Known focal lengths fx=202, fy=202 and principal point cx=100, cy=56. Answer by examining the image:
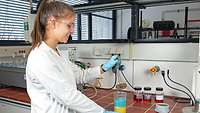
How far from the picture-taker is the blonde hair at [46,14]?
3.43ft

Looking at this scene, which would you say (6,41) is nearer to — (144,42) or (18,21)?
(18,21)

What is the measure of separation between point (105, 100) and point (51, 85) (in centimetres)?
65

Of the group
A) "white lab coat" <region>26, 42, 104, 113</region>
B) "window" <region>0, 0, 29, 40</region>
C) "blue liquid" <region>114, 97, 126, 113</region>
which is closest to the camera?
"white lab coat" <region>26, 42, 104, 113</region>

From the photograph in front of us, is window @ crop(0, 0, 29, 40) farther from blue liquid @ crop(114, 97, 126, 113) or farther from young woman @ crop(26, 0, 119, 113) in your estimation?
blue liquid @ crop(114, 97, 126, 113)

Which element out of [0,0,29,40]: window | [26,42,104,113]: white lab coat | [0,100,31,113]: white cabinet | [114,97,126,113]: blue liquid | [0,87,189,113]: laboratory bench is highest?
[0,0,29,40]: window

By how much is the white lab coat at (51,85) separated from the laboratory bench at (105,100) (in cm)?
33

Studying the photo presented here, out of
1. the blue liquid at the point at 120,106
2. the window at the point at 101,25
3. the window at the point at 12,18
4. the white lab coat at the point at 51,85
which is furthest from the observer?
the window at the point at 101,25

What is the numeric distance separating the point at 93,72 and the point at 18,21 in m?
1.70

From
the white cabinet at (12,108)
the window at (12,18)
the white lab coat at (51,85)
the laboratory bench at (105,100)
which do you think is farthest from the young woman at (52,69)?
the window at (12,18)

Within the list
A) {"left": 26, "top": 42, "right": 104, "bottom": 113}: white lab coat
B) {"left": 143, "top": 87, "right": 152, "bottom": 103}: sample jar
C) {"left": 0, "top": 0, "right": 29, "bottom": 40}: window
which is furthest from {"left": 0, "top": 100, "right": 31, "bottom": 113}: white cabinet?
{"left": 0, "top": 0, "right": 29, "bottom": 40}: window

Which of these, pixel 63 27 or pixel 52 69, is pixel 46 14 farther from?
pixel 52 69

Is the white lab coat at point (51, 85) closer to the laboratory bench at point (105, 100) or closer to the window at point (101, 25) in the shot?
the laboratory bench at point (105, 100)

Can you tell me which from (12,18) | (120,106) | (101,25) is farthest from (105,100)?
(101,25)

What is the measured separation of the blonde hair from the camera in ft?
3.43
